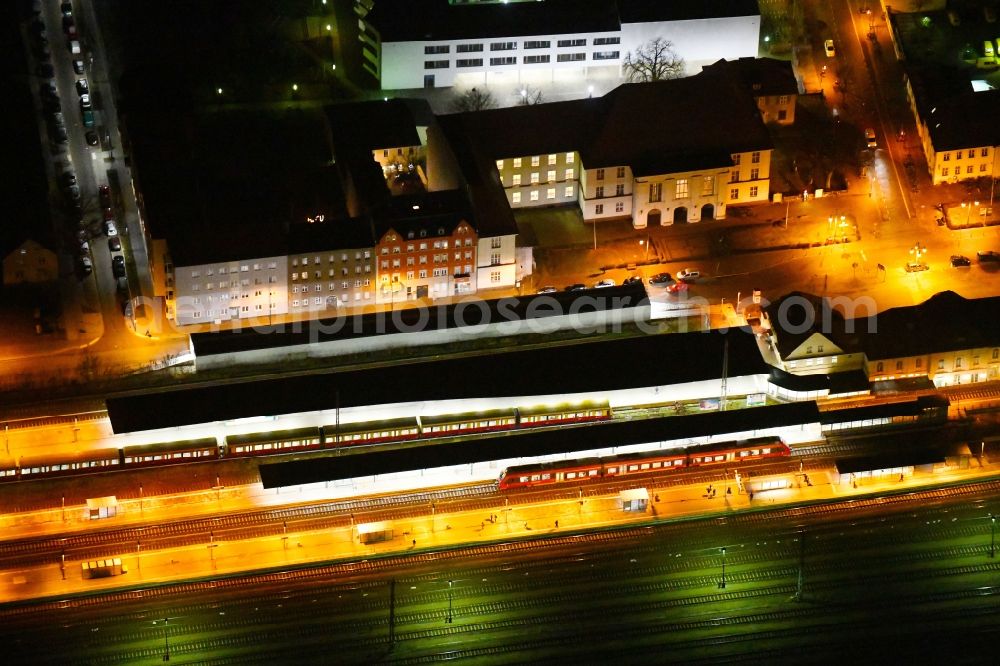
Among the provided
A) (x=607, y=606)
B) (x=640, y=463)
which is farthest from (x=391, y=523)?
(x=640, y=463)

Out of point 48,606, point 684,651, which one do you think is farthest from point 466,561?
point 48,606

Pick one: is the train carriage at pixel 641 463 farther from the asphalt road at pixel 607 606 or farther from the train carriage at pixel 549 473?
the asphalt road at pixel 607 606

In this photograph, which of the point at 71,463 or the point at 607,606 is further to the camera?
the point at 71,463

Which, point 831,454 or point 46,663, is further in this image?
point 831,454

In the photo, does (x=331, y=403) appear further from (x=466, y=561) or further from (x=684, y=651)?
(x=684, y=651)

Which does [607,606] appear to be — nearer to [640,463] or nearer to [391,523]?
[640,463]

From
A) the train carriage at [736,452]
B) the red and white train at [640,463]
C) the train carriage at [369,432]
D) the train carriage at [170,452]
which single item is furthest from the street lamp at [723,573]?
the train carriage at [170,452]
